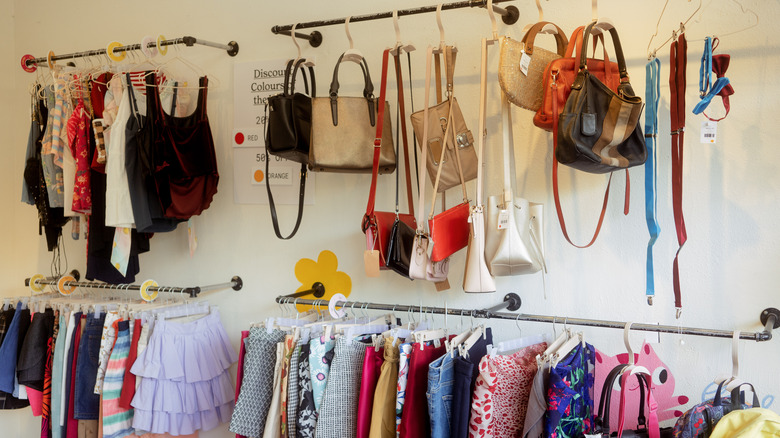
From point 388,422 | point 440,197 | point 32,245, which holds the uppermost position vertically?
point 440,197

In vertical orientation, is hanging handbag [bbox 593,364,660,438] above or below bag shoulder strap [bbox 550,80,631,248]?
below

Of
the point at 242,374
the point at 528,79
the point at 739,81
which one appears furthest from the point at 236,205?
the point at 739,81

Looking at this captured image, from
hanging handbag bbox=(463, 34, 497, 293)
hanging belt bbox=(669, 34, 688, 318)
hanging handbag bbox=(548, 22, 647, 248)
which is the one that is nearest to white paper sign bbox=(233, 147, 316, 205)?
hanging handbag bbox=(463, 34, 497, 293)

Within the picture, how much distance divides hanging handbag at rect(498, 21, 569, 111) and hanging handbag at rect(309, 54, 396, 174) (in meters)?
0.52

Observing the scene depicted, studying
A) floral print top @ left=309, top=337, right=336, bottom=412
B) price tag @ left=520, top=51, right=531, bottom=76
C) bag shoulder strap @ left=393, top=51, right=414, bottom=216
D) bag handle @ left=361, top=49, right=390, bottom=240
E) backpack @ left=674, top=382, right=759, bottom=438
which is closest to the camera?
backpack @ left=674, top=382, right=759, bottom=438

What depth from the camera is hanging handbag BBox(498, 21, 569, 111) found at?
2.01 metres

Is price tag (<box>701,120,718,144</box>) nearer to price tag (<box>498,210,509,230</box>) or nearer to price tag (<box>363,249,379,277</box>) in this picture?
price tag (<box>498,210,509,230</box>)

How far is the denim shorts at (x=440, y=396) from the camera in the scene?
6.48 feet

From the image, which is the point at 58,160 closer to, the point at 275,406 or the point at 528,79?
the point at 275,406

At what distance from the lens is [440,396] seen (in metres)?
1.99

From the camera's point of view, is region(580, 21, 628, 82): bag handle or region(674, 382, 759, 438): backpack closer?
region(674, 382, 759, 438): backpack

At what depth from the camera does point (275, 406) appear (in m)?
2.30

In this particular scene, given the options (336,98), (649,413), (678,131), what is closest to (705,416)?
(649,413)

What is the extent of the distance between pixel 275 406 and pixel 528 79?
4.77 feet
